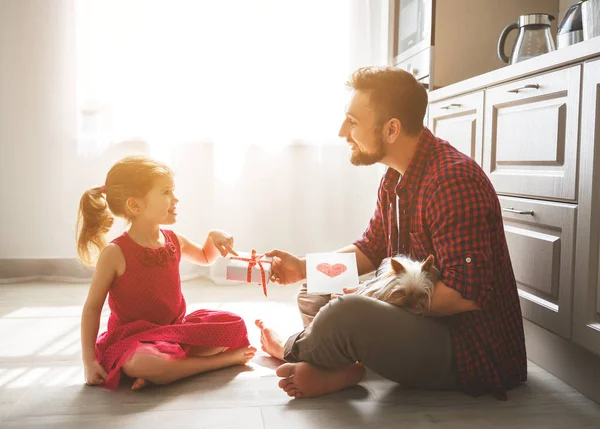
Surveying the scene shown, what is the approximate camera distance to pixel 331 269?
1.71m

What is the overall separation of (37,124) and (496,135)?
215 cm

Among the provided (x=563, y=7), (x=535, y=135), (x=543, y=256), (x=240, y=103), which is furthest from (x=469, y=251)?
(x=240, y=103)

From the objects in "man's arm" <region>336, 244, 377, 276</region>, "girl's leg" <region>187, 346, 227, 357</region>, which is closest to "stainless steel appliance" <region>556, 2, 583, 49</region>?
"man's arm" <region>336, 244, 377, 276</region>

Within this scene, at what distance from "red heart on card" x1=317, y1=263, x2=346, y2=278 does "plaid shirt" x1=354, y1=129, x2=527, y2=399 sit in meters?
0.20

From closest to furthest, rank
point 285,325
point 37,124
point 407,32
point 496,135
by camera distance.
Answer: point 496,135 < point 285,325 < point 407,32 < point 37,124

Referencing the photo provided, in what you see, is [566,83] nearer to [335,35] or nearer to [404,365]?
[404,365]

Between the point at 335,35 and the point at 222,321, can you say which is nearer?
the point at 222,321

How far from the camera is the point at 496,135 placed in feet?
6.35

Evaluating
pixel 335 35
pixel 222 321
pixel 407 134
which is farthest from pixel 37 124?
pixel 407 134

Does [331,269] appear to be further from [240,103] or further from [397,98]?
[240,103]

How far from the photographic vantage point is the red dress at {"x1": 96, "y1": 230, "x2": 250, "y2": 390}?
1618 millimetres

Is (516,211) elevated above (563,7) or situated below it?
below

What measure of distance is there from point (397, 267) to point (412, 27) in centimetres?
158

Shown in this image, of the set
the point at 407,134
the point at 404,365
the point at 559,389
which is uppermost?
the point at 407,134
